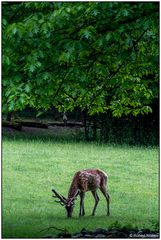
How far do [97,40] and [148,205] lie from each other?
21.7 feet

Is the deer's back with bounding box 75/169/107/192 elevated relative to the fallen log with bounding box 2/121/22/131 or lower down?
lower down

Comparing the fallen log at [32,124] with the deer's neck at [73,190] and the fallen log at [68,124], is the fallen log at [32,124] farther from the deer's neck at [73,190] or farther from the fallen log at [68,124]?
the deer's neck at [73,190]

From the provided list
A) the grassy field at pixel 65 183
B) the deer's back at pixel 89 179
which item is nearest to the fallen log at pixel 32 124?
the grassy field at pixel 65 183

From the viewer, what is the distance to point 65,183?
15875 mm

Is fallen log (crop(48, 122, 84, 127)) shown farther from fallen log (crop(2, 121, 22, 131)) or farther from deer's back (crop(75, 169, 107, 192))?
deer's back (crop(75, 169, 107, 192))

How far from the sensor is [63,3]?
682 centimetres

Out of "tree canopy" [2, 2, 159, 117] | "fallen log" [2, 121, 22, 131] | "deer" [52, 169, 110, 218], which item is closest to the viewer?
"tree canopy" [2, 2, 159, 117]

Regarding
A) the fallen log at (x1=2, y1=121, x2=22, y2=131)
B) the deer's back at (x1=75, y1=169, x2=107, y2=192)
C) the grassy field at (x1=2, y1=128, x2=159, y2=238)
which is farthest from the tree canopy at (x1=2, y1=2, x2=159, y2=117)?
the fallen log at (x1=2, y1=121, x2=22, y2=131)

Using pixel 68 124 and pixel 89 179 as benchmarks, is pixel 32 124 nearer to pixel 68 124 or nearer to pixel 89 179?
pixel 68 124

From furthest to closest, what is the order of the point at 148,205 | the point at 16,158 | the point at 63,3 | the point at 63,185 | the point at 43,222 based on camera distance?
the point at 16,158
the point at 63,185
the point at 148,205
the point at 43,222
the point at 63,3

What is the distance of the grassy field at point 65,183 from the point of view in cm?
1054

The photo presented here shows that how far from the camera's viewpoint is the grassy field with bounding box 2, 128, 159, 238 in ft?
34.6

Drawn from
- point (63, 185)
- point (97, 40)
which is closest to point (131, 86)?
point (97, 40)

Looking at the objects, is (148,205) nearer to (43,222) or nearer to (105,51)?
(43,222)
